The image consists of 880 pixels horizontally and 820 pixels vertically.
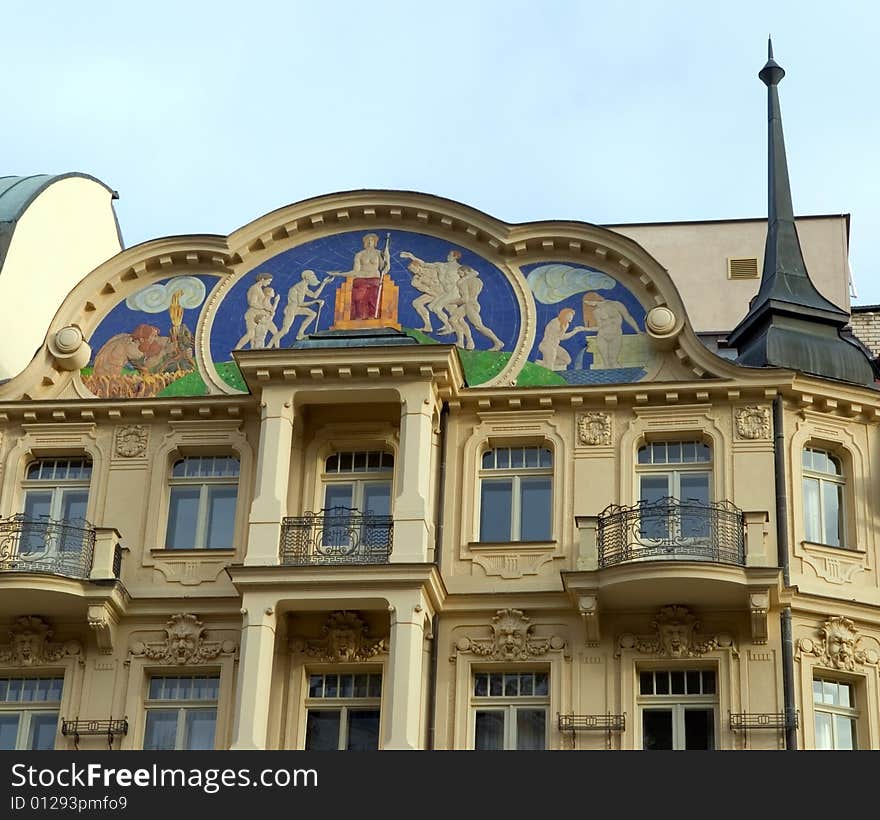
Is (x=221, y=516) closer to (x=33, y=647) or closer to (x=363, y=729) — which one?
(x=33, y=647)

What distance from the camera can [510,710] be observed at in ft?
93.1

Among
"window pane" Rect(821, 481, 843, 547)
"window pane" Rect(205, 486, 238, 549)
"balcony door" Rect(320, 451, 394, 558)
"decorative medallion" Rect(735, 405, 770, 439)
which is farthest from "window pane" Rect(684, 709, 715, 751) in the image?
"window pane" Rect(205, 486, 238, 549)

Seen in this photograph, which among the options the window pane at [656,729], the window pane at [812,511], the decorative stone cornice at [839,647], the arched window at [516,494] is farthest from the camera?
the arched window at [516,494]

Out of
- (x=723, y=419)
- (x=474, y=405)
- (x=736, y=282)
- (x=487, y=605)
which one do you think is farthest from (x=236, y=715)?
(x=736, y=282)

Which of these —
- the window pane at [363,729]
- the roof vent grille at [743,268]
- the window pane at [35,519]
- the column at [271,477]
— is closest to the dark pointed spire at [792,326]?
the roof vent grille at [743,268]

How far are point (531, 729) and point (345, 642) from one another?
293 centimetres

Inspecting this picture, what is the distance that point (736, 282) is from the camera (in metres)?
34.5

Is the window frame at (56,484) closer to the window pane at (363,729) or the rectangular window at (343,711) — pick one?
the rectangular window at (343,711)

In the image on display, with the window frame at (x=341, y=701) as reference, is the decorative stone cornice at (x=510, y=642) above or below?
above

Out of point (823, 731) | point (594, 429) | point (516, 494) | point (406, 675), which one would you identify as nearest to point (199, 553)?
point (406, 675)

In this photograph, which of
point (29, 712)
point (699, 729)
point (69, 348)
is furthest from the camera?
point (69, 348)

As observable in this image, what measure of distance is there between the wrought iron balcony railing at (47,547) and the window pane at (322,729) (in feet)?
12.9

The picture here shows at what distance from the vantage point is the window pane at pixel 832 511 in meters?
29.5
